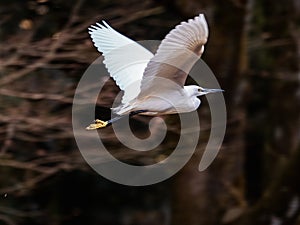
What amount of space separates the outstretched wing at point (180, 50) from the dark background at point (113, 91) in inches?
72.3

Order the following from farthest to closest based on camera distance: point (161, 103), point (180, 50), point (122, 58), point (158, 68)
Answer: point (122, 58), point (161, 103), point (158, 68), point (180, 50)

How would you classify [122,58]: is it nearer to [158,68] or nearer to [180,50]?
[158,68]

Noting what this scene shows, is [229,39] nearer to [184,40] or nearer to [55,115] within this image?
[55,115]

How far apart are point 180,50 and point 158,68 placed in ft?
0.55

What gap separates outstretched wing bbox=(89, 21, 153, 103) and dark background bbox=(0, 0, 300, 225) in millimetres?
1355

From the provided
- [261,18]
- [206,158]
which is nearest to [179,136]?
[206,158]

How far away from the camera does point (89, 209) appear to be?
25.3 ft

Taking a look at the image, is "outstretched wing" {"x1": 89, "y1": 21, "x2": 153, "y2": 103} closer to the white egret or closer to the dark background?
the white egret

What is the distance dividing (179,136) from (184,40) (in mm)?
2413

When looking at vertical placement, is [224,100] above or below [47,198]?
above

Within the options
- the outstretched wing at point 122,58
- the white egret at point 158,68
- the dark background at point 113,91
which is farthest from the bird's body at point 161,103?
the dark background at point 113,91

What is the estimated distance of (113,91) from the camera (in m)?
5.71

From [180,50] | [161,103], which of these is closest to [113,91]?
[161,103]

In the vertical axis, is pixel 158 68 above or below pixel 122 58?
above
